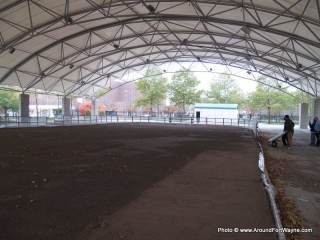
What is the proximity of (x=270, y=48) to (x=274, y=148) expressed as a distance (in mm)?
12392

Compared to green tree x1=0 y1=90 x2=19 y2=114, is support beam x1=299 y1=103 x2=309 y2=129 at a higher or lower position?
lower

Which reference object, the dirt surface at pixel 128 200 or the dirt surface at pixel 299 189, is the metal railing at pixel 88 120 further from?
the dirt surface at pixel 299 189

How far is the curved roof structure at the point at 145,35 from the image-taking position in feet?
52.3

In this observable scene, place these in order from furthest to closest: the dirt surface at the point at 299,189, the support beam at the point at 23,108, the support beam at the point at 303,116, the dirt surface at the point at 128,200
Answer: the support beam at the point at 303,116
the support beam at the point at 23,108
the dirt surface at the point at 299,189
the dirt surface at the point at 128,200

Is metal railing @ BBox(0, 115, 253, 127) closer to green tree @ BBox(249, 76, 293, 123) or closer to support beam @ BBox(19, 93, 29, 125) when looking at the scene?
support beam @ BBox(19, 93, 29, 125)

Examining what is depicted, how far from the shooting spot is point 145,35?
78.0 feet

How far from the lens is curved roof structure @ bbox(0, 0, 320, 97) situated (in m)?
15.9

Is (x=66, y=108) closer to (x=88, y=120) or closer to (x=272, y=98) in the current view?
(x=88, y=120)

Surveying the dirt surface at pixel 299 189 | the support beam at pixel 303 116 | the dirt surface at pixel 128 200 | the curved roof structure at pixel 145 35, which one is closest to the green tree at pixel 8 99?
the curved roof structure at pixel 145 35

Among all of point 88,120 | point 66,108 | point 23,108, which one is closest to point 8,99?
point 66,108

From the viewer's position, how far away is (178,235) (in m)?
3.45

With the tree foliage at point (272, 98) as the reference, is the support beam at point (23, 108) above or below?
below

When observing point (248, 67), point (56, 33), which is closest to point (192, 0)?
point (56, 33)

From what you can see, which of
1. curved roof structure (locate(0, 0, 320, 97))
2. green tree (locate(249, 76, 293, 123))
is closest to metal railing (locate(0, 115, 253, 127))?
curved roof structure (locate(0, 0, 320, 97))
